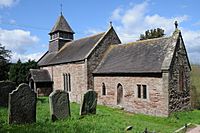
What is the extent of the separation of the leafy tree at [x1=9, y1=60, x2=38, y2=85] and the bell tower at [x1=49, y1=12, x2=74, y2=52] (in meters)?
4.59

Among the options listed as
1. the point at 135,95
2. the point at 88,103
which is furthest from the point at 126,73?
the point at 88,103

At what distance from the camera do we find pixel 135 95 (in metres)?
23.2

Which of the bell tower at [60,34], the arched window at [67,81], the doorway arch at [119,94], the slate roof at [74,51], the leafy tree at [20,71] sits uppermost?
the bell tower at [60,34]

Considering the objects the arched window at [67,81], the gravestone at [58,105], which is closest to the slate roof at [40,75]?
the arched window at [67,81]

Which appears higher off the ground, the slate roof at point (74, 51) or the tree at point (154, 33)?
the tree at point (154, 33)

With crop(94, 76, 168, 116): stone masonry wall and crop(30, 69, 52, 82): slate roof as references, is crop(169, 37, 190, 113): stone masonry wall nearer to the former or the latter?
crop(94, 76, 168, 116): stone masonry wall

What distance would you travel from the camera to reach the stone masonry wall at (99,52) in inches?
1114

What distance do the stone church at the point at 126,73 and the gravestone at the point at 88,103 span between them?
7442 millimetres

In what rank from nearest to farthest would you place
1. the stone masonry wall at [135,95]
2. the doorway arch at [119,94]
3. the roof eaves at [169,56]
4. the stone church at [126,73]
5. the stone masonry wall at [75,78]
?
the roof eaves at [169,56] → the stone masonry wall at [135,95] → the stone church at [126,73] → the doorway arch at [119,94] → the stone masonry wall at [75,78]

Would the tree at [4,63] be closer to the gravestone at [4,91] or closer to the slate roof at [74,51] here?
the slate roof at [74,51]

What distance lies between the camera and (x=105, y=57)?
96.3 ft

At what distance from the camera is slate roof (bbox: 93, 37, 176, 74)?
21.8 meters

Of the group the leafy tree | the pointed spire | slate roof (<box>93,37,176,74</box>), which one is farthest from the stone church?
the pointed spire

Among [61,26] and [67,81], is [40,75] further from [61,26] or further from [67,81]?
[61,26]
